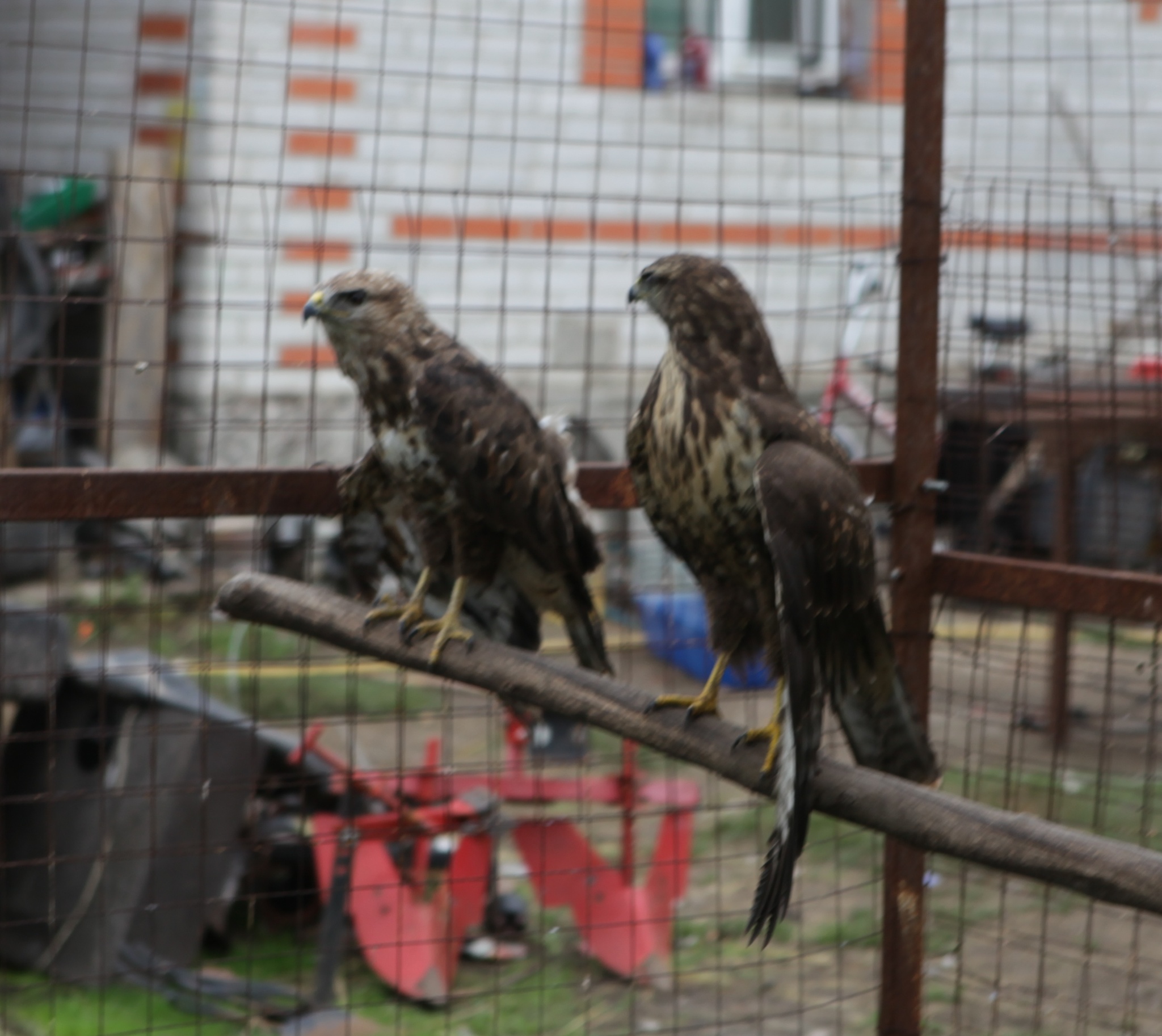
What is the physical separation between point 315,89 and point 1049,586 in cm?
516

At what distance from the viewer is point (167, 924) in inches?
154

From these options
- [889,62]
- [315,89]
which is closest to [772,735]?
[315,89]

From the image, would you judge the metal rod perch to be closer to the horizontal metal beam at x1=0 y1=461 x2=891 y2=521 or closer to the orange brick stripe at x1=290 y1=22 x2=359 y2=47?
the horizontal metal beam at x1=0 y1=461 x2=891 y2=521

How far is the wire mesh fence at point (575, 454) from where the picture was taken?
3.47m

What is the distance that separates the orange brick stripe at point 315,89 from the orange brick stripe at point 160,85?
2.08 feet

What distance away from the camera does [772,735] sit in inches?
96.9

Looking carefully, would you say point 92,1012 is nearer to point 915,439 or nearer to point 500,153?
point 915,439

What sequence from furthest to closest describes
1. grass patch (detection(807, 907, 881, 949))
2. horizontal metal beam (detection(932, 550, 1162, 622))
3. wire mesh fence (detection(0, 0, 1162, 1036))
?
grass patch (detection(807, 907, 881, 949)), wire mesh fence (detection(0, 0, 1162, 1036)), horizontal metal beam (detection(932, 550, 1162, 622))

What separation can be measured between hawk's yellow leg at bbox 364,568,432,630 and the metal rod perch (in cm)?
3

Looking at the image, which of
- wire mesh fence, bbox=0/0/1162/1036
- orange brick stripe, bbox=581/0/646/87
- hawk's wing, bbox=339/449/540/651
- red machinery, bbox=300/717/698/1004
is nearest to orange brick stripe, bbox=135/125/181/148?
wire mesh fence, bbox=0/0/1162/1036

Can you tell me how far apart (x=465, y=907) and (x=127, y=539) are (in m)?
3.85

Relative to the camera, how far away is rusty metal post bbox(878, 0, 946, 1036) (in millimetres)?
3168

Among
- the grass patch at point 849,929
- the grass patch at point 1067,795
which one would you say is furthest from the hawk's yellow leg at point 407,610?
the grass patch at point 1067,795

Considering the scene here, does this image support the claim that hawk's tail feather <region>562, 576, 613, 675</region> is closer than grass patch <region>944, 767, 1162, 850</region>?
Yes
